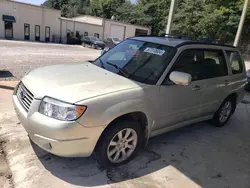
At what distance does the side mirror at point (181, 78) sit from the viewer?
3.39 meters

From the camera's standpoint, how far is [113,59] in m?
4.17

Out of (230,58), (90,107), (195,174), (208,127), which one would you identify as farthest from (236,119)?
(90,107)

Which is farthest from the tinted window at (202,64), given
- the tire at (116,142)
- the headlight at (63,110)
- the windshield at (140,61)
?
the headlight at (63,110)

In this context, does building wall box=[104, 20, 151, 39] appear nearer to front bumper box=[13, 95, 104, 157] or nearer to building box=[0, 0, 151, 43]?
building box=[0, 0, 151, 43]

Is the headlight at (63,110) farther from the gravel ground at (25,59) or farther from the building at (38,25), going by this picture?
the building at (38,25)

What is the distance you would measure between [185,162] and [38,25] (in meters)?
33.7

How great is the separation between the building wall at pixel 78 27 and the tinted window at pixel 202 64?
32.8 meters

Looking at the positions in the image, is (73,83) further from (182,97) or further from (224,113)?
(224,113)

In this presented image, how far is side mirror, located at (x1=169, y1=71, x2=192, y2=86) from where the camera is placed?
11.1 ft

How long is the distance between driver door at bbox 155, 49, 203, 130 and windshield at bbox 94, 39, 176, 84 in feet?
0.61

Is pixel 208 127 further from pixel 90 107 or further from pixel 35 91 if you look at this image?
pixel 35 91

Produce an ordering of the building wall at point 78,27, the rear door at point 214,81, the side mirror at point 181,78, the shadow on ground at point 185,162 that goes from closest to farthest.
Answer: the shadow on ground at point 185,162 < the side mirror at point 181,78 < the rear door at point 214,81 < the building wall at point 78,27

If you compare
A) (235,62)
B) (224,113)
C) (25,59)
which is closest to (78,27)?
(25,59)

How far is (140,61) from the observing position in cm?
381
